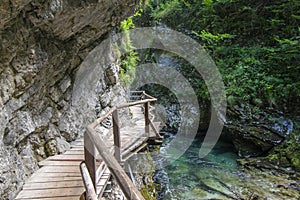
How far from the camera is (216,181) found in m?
6.70

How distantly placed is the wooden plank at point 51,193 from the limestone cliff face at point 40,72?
0.59 feet

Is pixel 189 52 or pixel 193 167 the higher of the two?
pixel 189 52

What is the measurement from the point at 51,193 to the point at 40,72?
2.07 meters

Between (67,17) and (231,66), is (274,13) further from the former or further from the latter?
(67,17)

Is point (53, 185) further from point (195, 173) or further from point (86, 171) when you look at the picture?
point (195, 173)

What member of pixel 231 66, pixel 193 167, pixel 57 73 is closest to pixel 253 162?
pixel 193 167

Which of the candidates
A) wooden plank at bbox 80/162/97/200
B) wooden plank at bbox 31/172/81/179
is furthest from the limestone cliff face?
wooden plank at bbox 80/162/97/200

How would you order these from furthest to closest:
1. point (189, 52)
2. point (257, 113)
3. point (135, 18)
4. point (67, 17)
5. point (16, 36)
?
point (135, 18) < point (189, 52) < point (257, 113) < point (67, 17) < point (16, 36)

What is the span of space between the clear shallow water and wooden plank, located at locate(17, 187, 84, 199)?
384 cm

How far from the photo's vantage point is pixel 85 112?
616 centimetres

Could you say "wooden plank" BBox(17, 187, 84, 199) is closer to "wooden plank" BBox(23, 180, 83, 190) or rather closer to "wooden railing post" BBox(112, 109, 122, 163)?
"wooden plank" BBox(23, 180, 83, 190)

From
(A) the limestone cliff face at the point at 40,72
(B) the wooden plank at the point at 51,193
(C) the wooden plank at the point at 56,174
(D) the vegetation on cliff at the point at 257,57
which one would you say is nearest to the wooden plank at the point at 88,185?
(B) the wooden plank at the point at 51,193

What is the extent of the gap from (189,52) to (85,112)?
27.7 feet

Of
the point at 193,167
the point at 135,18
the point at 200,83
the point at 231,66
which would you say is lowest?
the point at 193,167
